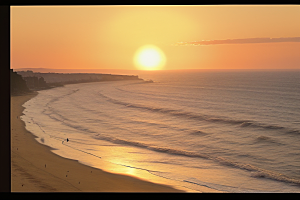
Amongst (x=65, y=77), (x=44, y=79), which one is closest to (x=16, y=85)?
(x=44, y=79)

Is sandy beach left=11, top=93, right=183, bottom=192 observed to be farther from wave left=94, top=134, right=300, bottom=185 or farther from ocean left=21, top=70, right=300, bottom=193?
wave left=94, top=134, right=300, bottom=185

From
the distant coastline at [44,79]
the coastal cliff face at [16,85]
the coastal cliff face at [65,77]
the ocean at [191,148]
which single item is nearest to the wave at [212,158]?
the ocean at [191,148]

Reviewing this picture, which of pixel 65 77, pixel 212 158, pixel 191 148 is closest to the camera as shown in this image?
pixel 212 158

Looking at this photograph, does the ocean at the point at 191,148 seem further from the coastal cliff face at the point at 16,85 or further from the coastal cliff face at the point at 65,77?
the coastal cliff face at the point at 65,77

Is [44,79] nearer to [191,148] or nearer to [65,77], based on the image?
[65,77]

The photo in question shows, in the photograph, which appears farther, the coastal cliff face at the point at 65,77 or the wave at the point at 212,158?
the coastal cliff face at the point at 65,77

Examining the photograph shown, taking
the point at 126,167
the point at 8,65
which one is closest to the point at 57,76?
the point at 126,167

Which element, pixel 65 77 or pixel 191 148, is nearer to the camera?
pixel 191 148

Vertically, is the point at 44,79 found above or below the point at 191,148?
above
